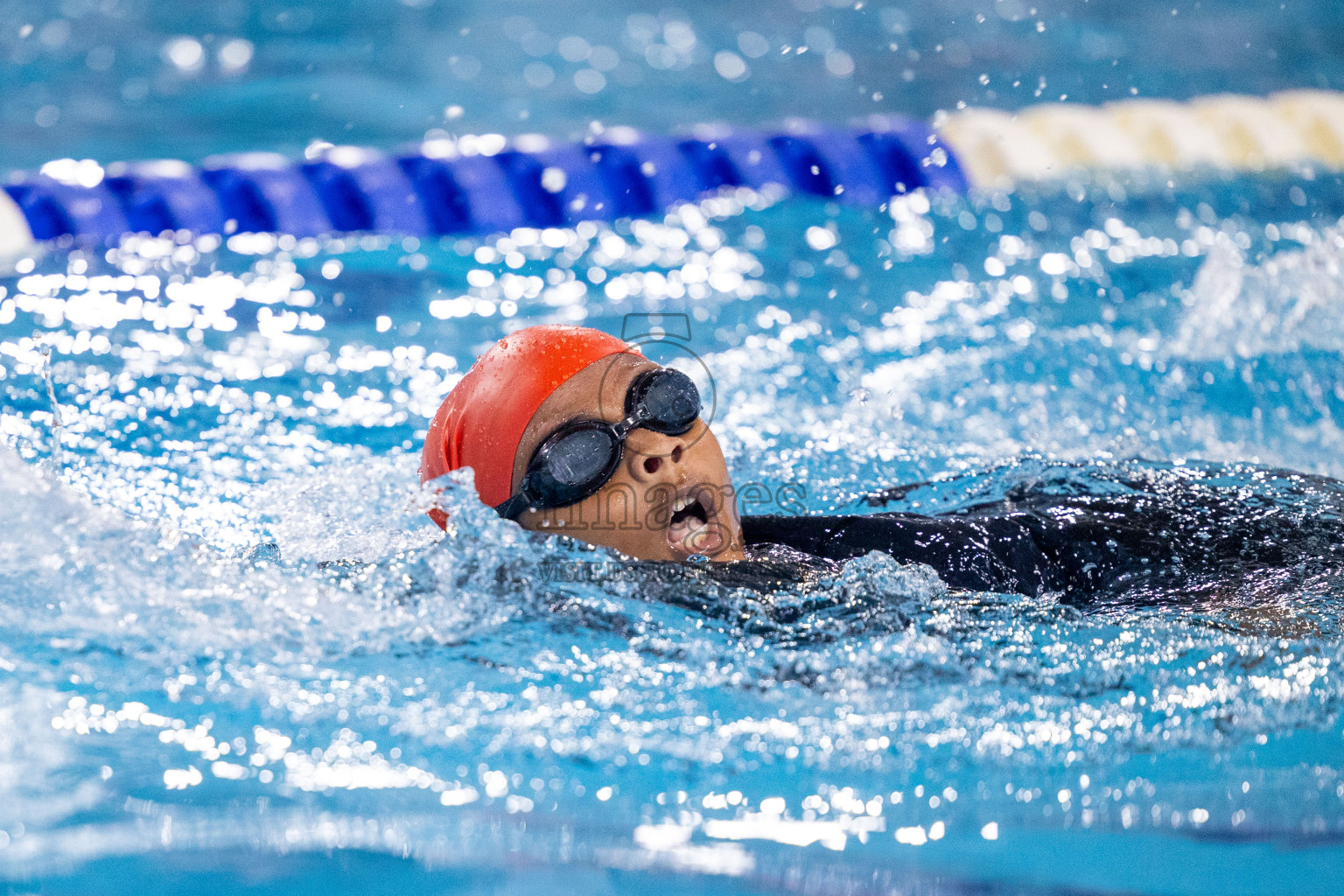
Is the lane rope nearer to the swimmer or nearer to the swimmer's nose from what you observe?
the swimmer

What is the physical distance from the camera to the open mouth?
175cm

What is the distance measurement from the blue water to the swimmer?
0.23 ft

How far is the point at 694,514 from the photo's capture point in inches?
69.9

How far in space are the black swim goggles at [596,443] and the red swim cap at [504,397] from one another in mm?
49

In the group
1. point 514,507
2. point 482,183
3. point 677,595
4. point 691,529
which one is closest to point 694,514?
point 691,529

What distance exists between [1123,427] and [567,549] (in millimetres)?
1976

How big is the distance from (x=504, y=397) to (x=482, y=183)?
3.12 metres

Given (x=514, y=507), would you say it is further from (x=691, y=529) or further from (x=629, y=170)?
(x=629, y=170)

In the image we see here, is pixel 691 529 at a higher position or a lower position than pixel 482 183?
lower

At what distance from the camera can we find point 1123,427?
3.21 m

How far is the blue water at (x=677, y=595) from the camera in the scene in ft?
4.83

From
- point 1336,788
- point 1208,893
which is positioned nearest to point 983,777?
point 1208,893

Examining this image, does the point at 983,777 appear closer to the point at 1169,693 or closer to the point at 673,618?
the point at 1169,693

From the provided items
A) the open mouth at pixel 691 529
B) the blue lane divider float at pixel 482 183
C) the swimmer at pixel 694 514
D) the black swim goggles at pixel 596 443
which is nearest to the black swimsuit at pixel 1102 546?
the swimmer at pixel 694 514
